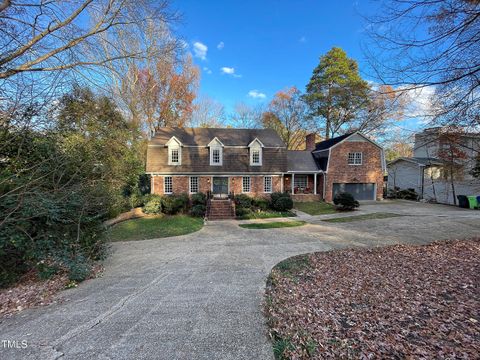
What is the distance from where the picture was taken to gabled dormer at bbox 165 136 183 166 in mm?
18281

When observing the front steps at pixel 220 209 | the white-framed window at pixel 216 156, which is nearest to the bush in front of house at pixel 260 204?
the front steps at pixel 220 209

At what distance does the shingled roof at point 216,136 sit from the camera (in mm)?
19344

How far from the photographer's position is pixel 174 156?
18.6m

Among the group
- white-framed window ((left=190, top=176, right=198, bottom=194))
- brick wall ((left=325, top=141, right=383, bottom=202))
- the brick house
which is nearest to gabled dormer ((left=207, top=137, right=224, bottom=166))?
the brick house

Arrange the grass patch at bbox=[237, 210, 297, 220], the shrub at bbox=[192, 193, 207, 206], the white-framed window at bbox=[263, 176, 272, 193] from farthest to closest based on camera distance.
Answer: the white-framed window at bbox=[263, 176, 272, 193]
the shrub at bbox=[192, 193, 207, 206]
the grass patch at bbox=[237, 210, 297, 220]

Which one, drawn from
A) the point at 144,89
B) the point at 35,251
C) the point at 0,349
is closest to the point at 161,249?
the point at 35,251

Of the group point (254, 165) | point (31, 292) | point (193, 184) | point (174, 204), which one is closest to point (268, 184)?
point (254, 165)

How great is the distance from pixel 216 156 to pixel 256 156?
3488mm

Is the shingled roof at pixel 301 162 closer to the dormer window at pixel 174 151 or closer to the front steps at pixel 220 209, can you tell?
the front steps at pixel 220 209

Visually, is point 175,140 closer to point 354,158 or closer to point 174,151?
point 174,151

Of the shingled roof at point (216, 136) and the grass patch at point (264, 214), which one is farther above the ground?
the shingled roof at point (216, 136)

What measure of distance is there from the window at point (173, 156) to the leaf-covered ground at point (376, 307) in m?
14.3

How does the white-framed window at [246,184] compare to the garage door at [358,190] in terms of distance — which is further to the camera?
the garage door at [358,190]

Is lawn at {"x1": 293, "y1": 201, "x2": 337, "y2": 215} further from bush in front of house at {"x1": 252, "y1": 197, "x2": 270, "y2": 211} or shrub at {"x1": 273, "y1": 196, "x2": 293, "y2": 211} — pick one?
bush in front of house at {"x1": 252, "y1": 197, "x2": 270, "y2": 211}
